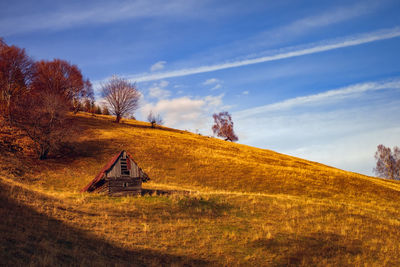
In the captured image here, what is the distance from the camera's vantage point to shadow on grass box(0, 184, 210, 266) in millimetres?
10312

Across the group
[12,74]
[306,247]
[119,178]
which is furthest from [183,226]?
[12,74]

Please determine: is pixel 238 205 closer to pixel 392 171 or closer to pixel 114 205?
pixel 114 205

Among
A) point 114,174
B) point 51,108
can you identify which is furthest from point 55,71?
point 114,174

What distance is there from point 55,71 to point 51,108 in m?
27.3

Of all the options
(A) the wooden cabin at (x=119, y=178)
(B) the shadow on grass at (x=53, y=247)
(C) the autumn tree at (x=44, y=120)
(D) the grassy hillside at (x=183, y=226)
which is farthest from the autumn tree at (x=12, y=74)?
(B) the shadow on grass at (x=53, y=247)

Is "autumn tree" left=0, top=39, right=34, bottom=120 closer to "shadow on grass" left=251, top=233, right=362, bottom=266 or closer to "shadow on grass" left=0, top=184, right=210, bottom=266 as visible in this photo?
"shadow on grass" left=0, top=184, right=210, bottom=266

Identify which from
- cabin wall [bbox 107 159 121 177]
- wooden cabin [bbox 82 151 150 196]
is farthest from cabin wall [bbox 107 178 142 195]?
cabin wall [bbox 107 159 121 177]

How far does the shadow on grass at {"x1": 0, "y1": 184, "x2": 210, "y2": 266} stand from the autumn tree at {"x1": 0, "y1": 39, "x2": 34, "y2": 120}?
45.0m

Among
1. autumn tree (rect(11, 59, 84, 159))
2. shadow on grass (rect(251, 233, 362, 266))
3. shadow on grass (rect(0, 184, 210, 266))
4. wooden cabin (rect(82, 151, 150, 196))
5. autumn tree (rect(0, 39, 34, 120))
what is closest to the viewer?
shadow on grass (rect(0, 184, 210, 266))

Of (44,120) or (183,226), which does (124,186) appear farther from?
(44,120)

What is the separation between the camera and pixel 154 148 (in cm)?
5069

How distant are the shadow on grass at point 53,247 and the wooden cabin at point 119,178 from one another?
10.7 meters

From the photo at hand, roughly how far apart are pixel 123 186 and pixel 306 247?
16427mm

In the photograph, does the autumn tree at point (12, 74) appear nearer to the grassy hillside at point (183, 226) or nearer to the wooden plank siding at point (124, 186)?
the grassy hillside at point (183, 226)
